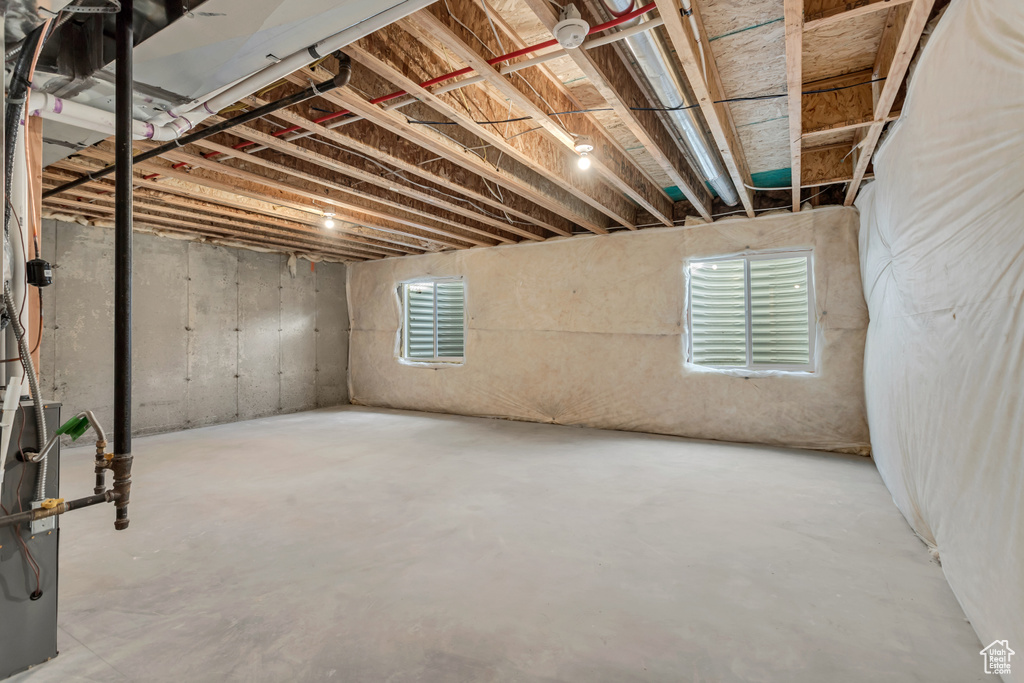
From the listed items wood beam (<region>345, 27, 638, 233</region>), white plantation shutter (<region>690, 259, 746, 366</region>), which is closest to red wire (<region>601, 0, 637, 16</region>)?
wood beam (<region>345, 27, 638, 233</region>)

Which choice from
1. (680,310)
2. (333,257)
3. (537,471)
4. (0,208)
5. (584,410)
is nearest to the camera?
(0,208)

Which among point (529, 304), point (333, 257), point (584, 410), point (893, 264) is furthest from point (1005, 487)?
point (333, 257)

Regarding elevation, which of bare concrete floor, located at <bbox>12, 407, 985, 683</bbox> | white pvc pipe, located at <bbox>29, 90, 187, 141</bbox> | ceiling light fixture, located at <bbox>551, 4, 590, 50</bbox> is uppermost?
ceiling light fixture, located at <bbox>551, 4, 590, 50</bbox>

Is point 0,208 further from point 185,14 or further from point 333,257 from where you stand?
point 333,257

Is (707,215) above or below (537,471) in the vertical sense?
above

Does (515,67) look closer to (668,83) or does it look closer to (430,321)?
(668,83)

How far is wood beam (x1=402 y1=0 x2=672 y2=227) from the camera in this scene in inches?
69.9

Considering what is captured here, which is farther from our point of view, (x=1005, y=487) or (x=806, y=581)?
(x=806, y=581)

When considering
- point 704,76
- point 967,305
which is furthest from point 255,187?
point 967,305

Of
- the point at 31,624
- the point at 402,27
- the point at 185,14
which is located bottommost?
the point at 31,624

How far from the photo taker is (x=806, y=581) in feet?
6.39

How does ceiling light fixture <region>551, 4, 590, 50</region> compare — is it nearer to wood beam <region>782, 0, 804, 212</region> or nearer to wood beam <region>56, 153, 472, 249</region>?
wood beam <region>782, 0, 804, 212</region>

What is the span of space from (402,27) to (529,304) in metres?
3.71

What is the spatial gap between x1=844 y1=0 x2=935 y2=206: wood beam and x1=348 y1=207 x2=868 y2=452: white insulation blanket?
156 centimetres
